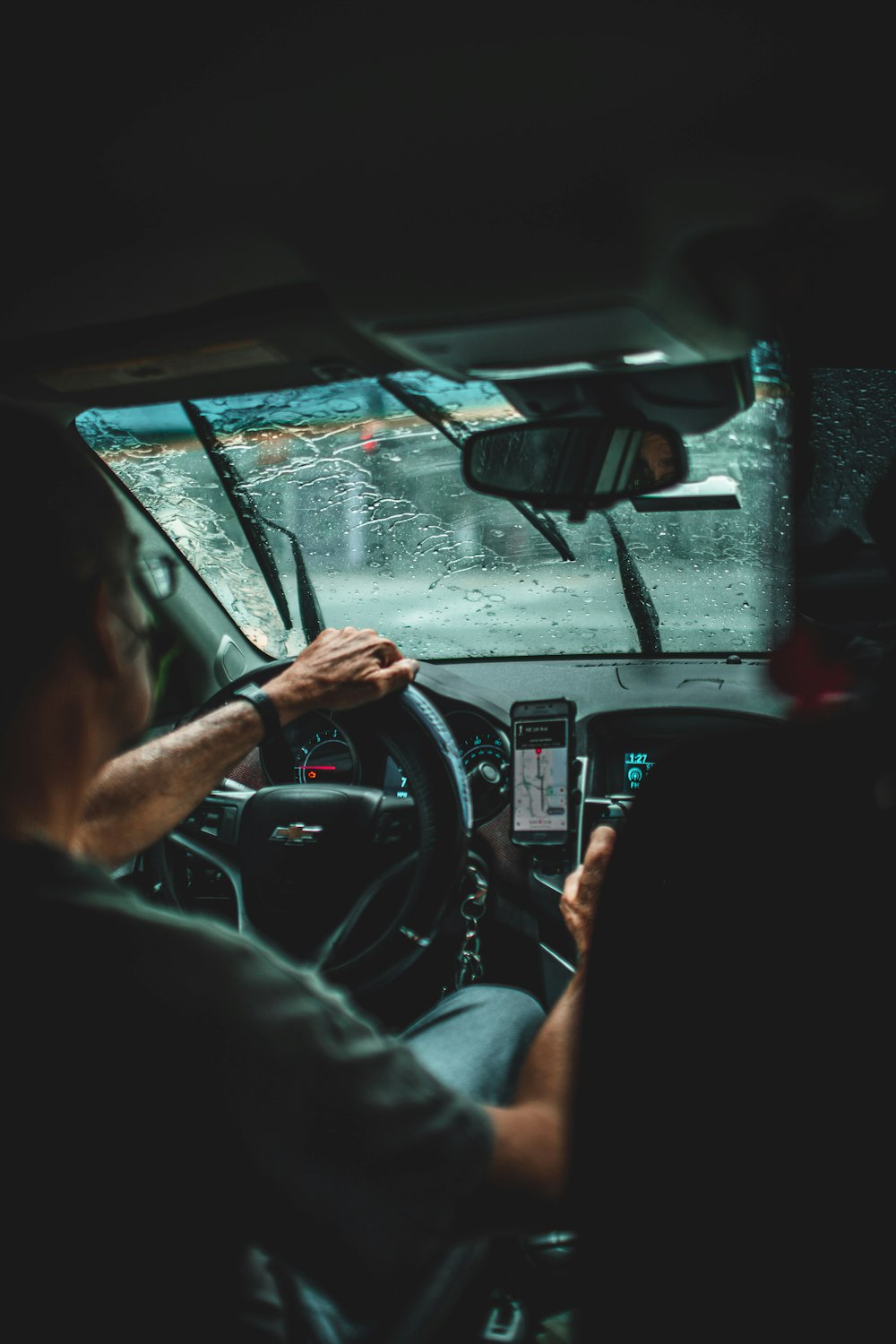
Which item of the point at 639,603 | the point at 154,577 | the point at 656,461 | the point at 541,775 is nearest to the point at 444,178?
the point at 154,577

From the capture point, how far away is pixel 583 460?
2123 mm

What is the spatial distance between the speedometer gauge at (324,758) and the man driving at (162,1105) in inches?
58.7

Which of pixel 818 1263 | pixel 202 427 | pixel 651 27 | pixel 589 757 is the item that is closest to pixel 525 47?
A: pixel 651 27

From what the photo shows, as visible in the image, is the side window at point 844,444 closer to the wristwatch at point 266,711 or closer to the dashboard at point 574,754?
the dashboard at point 574,754

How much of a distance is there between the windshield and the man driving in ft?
6.30

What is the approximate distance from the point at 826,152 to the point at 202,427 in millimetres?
2319

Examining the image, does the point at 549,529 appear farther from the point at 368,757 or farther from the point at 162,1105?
the point at 162,1105

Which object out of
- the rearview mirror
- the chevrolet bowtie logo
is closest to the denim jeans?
the chevrolet bowtie logo

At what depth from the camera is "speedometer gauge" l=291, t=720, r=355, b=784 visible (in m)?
2.71

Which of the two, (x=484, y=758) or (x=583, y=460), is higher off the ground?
(x=583, y=460)

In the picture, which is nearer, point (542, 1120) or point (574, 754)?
point (542, 1120)

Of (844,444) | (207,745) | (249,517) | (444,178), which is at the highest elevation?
(444,178)

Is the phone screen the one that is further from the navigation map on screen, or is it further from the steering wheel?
the steering wheel

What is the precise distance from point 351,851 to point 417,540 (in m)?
1.49
